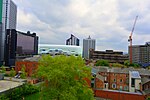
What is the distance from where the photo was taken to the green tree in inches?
734

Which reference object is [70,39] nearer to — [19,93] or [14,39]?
[14,39]

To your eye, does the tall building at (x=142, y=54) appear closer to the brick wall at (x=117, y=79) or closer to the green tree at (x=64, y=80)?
the brick wall at (x=117, y=79)

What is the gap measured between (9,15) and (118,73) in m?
70.6

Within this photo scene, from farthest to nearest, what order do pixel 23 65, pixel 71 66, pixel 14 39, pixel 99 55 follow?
pixel 99 55
pixel 14 39
pixel 23 65
pixel 71 66

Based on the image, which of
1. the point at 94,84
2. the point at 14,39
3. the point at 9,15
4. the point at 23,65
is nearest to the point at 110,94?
the point at 94,84

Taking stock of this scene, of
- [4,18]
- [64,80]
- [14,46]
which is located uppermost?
[4,18]

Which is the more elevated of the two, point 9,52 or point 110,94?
point 9,52

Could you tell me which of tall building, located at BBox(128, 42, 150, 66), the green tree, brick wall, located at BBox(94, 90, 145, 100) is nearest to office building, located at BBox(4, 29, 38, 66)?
brick wall, located at BBox(94, 90, 145, 100)

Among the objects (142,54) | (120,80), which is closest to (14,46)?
(120,80)

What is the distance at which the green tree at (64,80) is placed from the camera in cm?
1866

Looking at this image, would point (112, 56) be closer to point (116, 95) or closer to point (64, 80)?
point (116, 95)

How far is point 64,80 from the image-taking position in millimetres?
19031

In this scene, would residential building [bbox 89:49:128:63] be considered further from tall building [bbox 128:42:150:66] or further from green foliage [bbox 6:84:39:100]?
green foliage [bbox 6:84:39:100]

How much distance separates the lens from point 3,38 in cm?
7800
